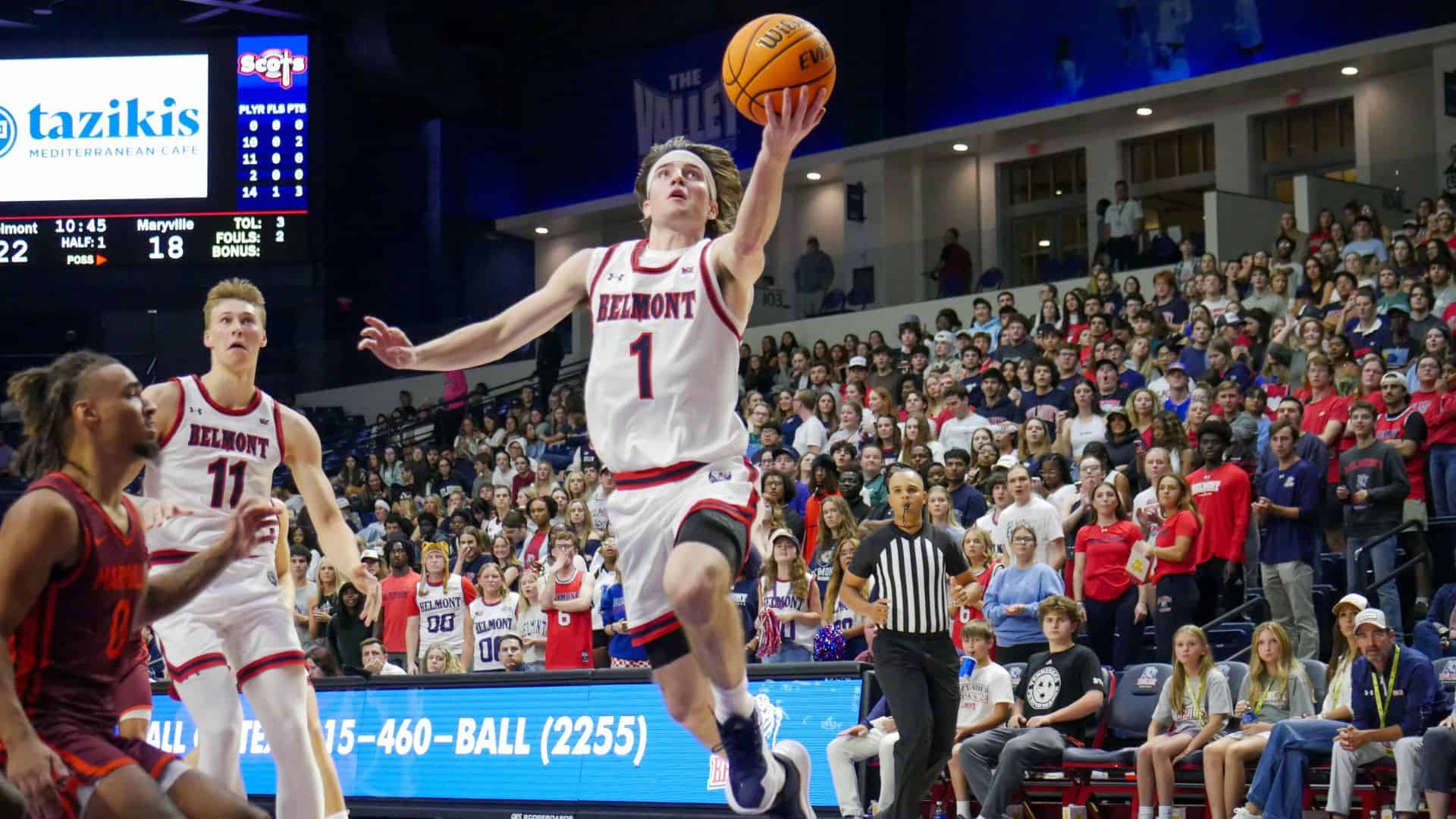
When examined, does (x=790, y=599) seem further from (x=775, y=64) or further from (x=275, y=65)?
(x=275, y=65)

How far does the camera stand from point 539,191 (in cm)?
3303

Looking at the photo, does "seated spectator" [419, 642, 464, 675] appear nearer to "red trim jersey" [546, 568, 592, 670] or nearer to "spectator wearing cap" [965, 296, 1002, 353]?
"red trim jersey" [546, 568, 592, 670]

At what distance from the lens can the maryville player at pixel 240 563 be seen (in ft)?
22.1

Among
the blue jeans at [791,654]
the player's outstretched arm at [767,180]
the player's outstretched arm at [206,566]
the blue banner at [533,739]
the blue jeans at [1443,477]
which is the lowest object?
the blue banner at [533,739]

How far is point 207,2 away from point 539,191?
26.4 feet

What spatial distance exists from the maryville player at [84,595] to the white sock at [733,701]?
1.50m

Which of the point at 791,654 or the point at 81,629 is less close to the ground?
the point at 81,629

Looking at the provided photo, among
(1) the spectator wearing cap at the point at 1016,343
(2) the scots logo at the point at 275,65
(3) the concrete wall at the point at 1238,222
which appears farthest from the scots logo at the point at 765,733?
(2) the scots logo at the point at 275,65

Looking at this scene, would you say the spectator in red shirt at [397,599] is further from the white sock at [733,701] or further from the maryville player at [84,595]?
the maryville player at [84,595]

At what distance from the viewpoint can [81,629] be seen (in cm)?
462

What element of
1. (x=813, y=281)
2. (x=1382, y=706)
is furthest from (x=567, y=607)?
(x=813, y=281)

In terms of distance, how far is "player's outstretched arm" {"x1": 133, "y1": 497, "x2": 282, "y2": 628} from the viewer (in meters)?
4.88

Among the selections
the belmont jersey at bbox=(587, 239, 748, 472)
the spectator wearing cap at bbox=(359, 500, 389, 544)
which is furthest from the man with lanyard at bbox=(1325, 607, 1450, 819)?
the spectator wearing cap at bbox=(359, 500, 389, 544)

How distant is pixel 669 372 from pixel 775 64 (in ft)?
3.43
